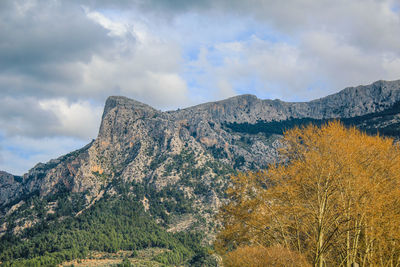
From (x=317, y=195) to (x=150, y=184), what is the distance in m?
170

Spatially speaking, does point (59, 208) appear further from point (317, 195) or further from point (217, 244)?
point (317, 195)

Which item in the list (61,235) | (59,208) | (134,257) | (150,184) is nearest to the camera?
(134,257)

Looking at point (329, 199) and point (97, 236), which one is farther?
point (97, 236)

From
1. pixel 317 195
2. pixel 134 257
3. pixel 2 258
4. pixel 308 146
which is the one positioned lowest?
pixel 134 257

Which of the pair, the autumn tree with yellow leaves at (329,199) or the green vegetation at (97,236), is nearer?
the autumn tree with yellow leaves at (329,199)

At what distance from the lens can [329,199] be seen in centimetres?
2456

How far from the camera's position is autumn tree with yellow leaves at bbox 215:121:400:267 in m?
21.8

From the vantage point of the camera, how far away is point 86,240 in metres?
140

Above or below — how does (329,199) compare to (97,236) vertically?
above

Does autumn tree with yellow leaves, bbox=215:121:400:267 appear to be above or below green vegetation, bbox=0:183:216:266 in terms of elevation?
above

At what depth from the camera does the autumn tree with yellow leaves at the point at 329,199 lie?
21.8m

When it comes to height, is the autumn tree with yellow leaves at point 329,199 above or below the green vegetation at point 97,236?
above

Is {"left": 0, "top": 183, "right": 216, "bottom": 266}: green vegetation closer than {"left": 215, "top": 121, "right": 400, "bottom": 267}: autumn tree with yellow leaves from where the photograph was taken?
No

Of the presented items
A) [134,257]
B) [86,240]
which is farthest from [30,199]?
[134,257]
